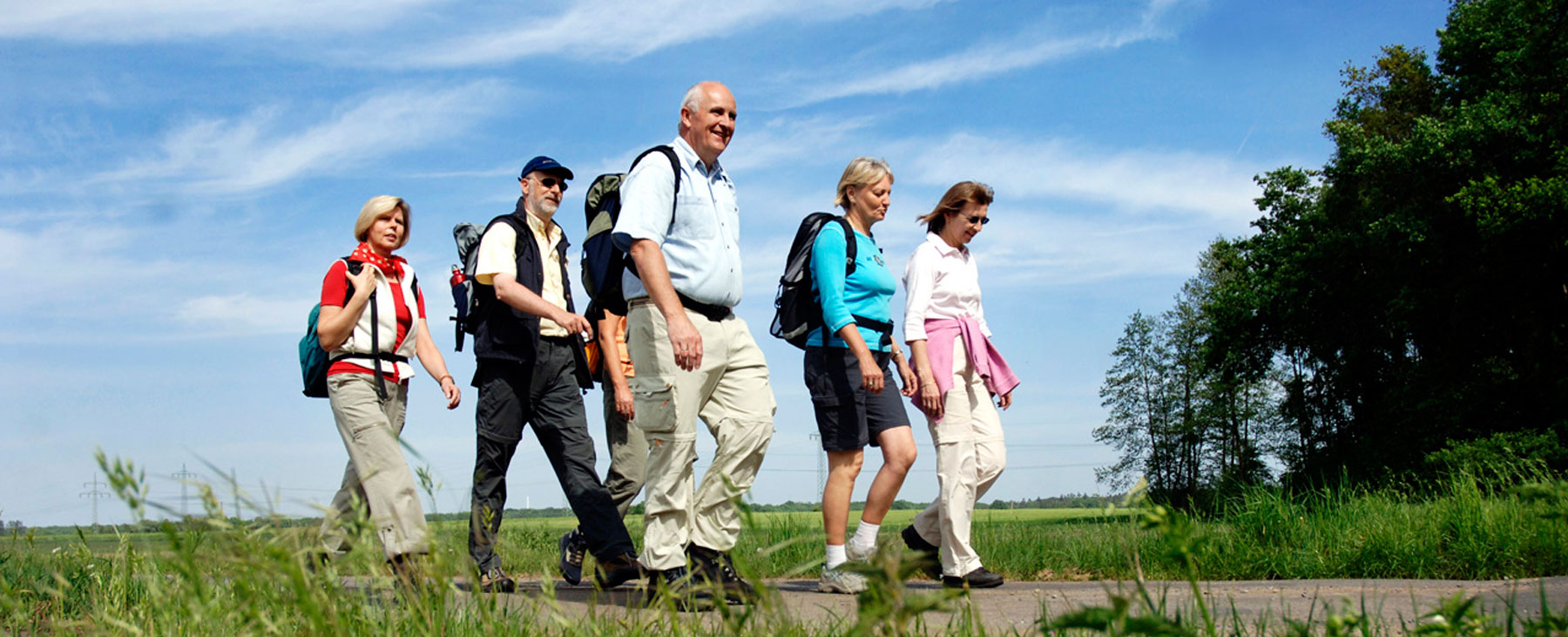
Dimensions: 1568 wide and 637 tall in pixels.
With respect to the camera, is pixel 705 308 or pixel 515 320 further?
pixel 515 320

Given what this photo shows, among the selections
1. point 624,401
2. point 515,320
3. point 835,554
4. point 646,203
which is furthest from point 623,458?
point 646,203

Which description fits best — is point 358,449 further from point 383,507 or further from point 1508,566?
point 1508,566

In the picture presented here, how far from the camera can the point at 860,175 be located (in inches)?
238

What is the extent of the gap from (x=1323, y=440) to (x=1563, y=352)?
14.7 metres

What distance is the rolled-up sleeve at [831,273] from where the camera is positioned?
555 centimetres

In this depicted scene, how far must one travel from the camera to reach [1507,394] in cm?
2802

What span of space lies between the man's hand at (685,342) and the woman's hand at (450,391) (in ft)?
6.24

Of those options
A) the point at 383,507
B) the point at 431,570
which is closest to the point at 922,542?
the point at 383,507

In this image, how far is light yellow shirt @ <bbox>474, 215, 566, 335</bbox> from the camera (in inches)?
219

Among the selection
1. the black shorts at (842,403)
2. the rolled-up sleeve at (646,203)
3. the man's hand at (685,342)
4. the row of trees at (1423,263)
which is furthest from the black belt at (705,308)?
the row of trees at (1423,263)

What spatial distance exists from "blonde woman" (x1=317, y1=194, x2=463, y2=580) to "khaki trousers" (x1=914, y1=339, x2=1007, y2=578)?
245cm

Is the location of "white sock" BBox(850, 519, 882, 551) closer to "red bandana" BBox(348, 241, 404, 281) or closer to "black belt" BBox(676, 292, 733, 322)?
"black belt" BBox(676, 292, 733, 322)

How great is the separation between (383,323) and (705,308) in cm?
162

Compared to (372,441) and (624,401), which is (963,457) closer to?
(624,401)
